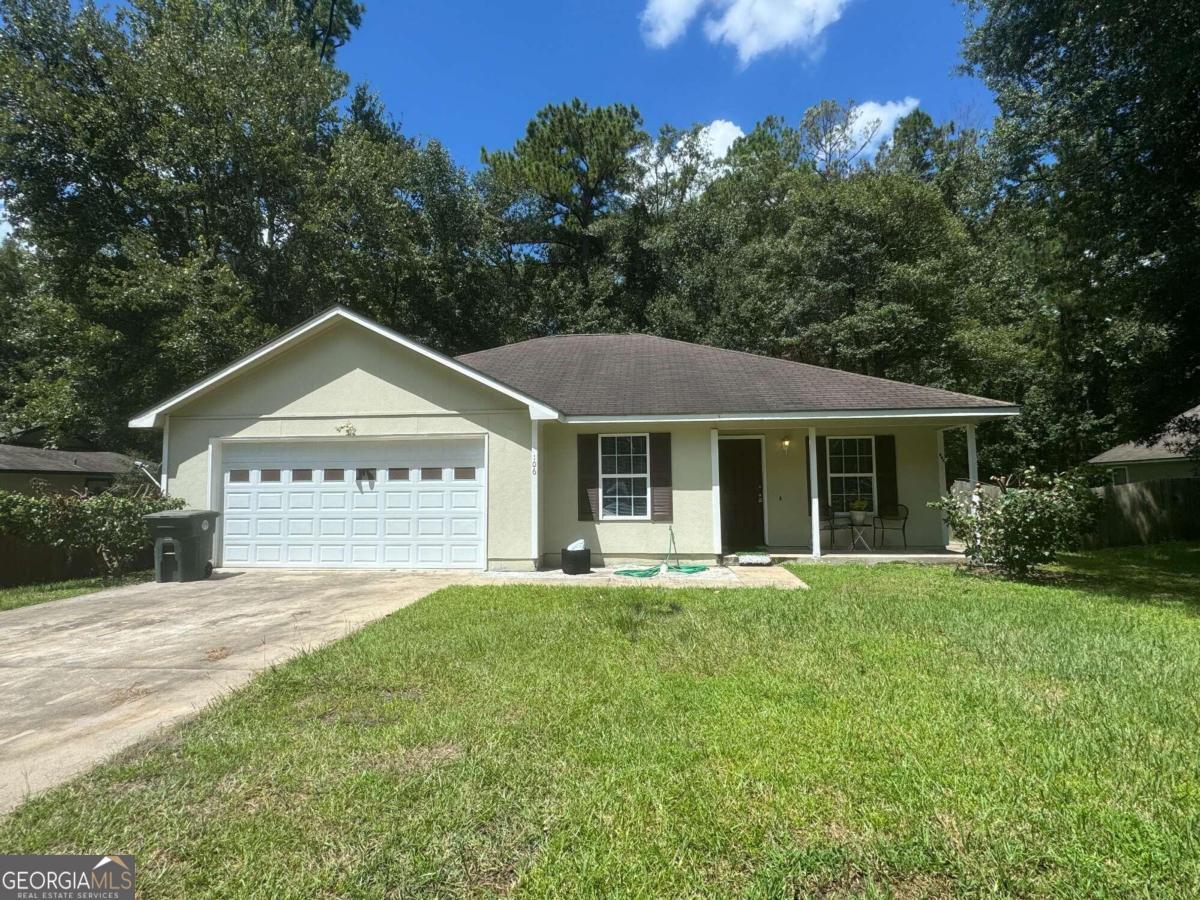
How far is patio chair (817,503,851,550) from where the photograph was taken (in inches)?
468

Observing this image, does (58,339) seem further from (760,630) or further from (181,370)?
(760,630)

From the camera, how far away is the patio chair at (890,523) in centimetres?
1191

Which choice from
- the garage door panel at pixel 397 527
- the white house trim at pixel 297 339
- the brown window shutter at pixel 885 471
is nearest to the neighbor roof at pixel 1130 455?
the brown window shutter at pixel 885 471

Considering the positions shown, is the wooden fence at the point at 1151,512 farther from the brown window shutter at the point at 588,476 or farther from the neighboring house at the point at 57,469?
the neighboring house at the point at 57,469

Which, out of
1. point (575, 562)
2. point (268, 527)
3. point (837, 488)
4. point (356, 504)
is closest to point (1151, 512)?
point (837, 488)

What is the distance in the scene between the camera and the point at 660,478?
11.0m

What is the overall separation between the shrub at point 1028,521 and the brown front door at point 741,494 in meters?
3.85

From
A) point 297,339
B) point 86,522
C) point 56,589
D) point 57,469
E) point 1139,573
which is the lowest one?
point 1139,573

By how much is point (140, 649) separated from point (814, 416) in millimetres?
9590

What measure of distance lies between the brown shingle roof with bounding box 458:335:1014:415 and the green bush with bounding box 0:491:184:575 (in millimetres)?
6365

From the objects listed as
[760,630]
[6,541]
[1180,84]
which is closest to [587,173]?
[1180,84]

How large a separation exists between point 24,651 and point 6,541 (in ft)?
19.3

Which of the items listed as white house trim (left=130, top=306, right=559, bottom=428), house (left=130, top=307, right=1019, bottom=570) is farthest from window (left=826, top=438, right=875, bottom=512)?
white house trim (left=130, top=306, right=559, bottom=428)

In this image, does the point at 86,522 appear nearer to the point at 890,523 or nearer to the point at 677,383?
the point at 677,383
